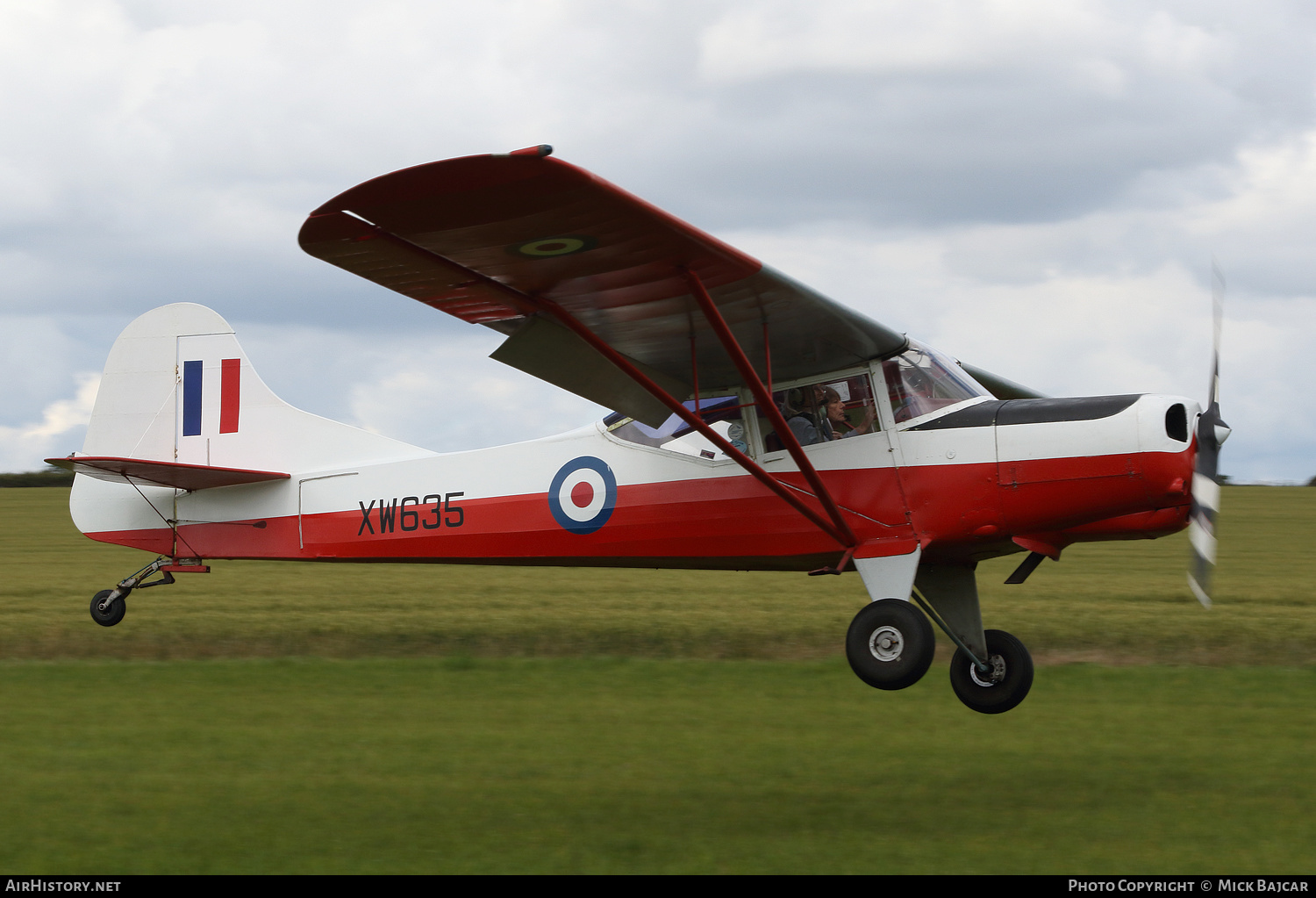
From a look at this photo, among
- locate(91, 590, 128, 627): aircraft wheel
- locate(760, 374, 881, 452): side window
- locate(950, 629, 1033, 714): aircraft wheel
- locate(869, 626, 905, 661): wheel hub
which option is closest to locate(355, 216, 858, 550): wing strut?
locate(760, 374, 881, 452): side window

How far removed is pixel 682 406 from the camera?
7414 mm

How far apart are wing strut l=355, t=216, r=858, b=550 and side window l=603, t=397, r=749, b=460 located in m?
0.39

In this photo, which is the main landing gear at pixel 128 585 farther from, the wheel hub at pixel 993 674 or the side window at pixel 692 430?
the wheel hub at pixel 993 674

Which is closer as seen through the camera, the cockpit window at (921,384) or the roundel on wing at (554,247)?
the roundel on wing at (554,247)

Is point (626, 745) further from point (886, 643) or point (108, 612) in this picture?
point (108, 612)

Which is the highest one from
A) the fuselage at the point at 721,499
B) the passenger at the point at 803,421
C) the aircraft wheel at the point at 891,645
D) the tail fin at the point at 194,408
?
the tail fin at the point at 194,408

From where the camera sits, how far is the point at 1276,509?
1425 inches

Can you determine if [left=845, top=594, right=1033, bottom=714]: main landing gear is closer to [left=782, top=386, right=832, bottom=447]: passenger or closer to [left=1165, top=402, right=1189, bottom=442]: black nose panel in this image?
[left=782, top=386, right=832, bottom=447]: passenger

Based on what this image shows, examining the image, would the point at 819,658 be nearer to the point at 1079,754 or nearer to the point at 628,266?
the point at 1079,754

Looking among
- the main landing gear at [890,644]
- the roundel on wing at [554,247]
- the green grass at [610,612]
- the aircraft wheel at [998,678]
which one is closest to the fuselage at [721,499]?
the main landing gear at [890,644]

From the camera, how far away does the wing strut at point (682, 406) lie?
6.89m

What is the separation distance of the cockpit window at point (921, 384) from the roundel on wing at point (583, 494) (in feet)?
6.99

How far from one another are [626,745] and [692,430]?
2326 mm

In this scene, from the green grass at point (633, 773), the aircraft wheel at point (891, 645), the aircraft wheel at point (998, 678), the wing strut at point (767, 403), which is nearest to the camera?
the green grass at point (633, 773)
